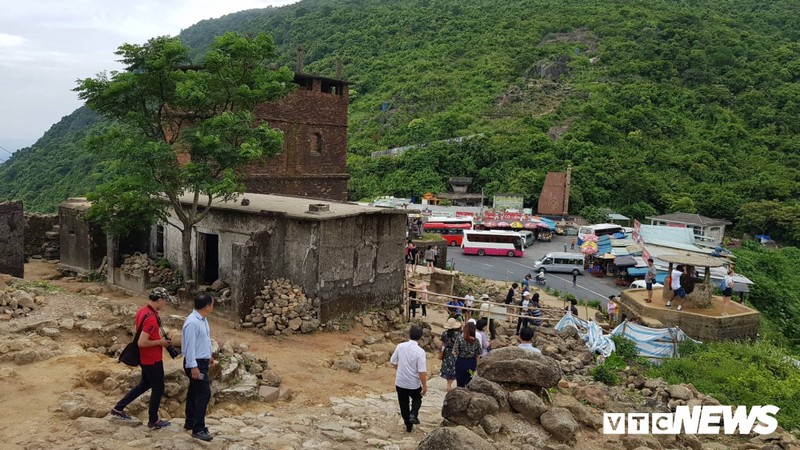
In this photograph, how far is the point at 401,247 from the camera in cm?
1684

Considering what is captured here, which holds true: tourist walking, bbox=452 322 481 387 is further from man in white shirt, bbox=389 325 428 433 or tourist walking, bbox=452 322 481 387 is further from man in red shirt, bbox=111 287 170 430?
man in red shirt, bbox=111 287 170 430

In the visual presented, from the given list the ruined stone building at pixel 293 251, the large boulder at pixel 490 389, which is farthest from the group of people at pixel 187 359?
the ruined stone building at pixel 293 251

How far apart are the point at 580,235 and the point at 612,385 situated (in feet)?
96.3

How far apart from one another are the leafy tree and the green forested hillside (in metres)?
41.0

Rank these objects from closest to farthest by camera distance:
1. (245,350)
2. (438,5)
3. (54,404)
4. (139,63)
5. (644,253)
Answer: (54,404) < (245,350) < (139,63) < (644,253) < (438,5)

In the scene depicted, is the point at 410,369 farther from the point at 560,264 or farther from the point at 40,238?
the point at 560,264

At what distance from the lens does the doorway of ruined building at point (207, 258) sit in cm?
1603

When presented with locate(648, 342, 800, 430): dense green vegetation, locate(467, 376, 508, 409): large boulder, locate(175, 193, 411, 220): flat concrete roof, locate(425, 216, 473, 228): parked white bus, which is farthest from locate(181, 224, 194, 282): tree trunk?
locate(425, 216, 473, 228): parked white bus

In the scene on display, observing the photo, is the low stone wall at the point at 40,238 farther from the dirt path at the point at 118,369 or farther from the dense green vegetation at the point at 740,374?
the dense green vegetation at the point at 740,374

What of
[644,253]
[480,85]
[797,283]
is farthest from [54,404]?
[480,85]

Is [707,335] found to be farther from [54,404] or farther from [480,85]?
[480,85]

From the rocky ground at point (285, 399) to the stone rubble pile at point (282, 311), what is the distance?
0.83 meters

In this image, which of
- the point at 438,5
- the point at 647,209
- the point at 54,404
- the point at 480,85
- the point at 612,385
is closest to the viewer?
the point at 54,404

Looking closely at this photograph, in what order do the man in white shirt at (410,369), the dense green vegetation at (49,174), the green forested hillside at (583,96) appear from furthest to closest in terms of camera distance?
the green forested hillside at (583,96) → the dense green vegetation at (49,174) → the man in white shirt at (410,369)
